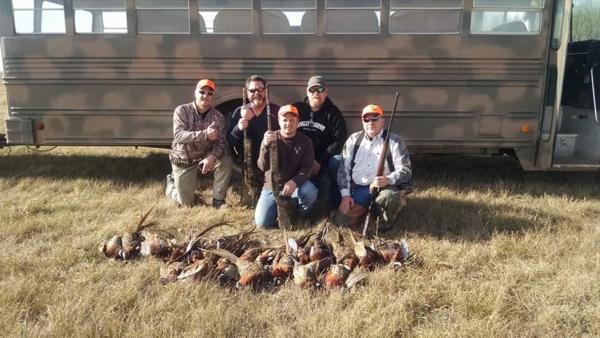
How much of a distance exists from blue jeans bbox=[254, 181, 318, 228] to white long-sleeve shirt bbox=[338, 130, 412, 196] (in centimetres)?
30

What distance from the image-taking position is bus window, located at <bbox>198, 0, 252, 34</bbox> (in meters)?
5.23

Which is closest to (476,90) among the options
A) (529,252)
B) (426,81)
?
(426,81)

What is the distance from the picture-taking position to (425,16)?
5.16 metres

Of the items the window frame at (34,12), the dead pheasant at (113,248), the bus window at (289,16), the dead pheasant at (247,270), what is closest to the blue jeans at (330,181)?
the dead pheasant at (247,270)

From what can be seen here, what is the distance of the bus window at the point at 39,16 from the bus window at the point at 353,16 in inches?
121

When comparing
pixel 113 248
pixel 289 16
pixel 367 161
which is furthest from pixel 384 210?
pixel 289 16

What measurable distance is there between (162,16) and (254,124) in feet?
5.84

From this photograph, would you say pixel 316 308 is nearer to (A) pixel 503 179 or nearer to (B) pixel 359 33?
(B) pixel 359 33

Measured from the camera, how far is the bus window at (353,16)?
16.8 feet

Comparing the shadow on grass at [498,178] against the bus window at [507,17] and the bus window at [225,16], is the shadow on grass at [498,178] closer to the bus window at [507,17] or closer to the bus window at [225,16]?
the bus window at [507,17]

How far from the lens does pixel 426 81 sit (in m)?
5.31

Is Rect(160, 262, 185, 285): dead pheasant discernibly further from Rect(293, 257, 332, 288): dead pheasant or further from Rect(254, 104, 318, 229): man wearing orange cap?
Rect(254, 104, 318, 229): man wearing orange cap

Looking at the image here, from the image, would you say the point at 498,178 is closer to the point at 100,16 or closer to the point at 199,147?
the point at 199,147

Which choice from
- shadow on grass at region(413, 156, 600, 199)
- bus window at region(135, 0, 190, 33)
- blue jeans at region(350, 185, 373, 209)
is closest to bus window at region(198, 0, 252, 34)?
bus window at region(135, 0, 190, 33)
